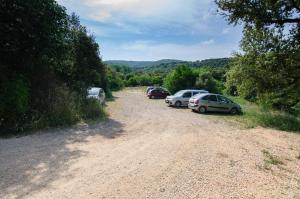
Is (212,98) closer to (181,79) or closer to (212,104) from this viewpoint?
(212,104)

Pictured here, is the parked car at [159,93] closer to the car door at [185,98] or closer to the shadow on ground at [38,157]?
the car door at [185,98]

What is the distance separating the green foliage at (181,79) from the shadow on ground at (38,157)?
2868 cm

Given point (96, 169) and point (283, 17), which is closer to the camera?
point (96, 169)

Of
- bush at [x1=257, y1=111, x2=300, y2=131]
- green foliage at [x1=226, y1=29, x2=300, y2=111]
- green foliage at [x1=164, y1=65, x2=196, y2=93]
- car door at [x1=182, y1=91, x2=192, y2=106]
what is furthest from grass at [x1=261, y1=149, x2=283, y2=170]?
green foliage at [x1=164, y1=65, x2=196, y2=93]

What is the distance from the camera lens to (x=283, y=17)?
12258 millimetres

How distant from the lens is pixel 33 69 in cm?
1585

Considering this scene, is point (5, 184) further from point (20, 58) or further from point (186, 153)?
point (20, 58)

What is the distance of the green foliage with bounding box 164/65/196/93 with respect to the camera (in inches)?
1682

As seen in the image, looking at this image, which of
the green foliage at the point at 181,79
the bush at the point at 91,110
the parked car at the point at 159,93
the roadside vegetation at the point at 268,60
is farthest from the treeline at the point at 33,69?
the green foliage at the point at 181,79

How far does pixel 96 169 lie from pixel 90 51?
51.9ft

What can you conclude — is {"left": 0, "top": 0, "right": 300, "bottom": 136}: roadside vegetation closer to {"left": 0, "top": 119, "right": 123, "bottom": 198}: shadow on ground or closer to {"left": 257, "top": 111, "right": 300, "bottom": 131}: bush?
{"left": 257, "top": 111, "right": 300, "bottom": 131}: bush

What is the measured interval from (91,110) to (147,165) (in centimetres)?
1011

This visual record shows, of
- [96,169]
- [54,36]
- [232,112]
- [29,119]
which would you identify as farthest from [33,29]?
[232,112]

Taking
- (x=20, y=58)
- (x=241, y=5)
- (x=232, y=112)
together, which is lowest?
(x=232, y=112)
